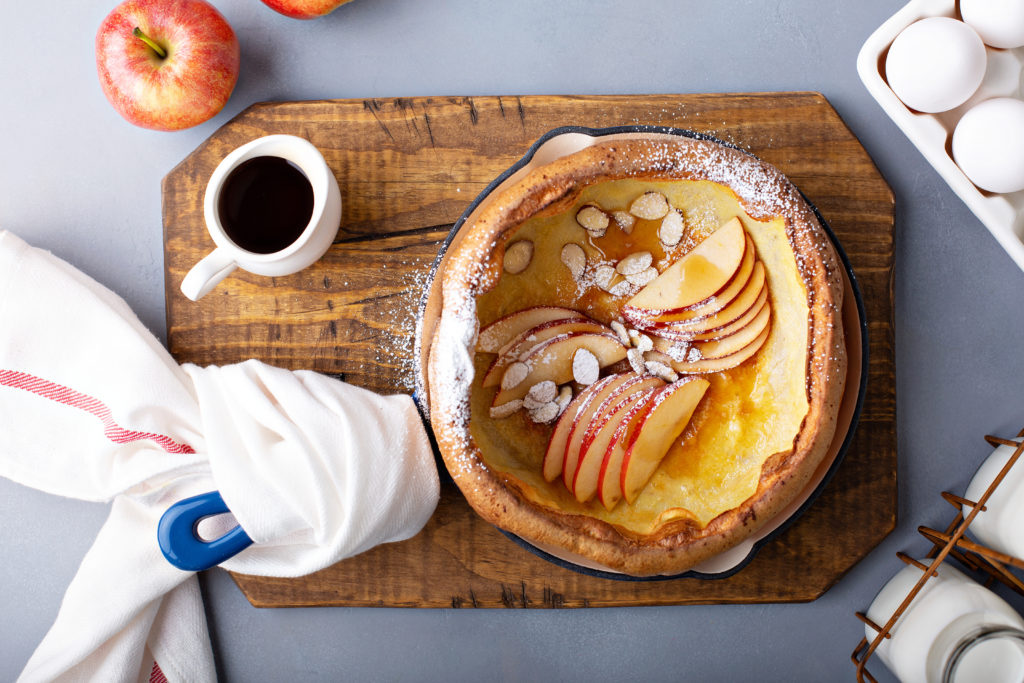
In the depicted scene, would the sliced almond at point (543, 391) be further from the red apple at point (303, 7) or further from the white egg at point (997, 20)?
the white egg at point (997, 20)

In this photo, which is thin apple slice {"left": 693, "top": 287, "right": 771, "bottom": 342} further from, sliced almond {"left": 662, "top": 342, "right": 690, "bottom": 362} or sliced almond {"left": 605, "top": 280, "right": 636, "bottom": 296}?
sliced almond {"left": 605, "top": 280, "right": 636, "bottom": 296}

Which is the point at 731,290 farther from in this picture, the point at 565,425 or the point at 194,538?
the point at 194,538

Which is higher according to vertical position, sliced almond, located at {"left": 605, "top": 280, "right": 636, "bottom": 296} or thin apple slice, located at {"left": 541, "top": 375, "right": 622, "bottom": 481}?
sliced almond, located at {"left": 605, "top": 280, "right": 636, "bottom": 296}

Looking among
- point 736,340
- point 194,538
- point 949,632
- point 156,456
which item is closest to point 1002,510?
point 949,632

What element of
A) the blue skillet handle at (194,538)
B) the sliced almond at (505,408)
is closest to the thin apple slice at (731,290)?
the sliced almond at (505,408)

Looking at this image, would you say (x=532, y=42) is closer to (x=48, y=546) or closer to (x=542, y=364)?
(x=542, y=364)

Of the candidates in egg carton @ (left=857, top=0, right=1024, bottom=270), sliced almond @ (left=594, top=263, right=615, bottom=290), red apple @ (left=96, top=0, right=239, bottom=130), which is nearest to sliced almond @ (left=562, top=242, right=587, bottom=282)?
sliced almond @ (left=594, top=263, right=615, bottom=290)
